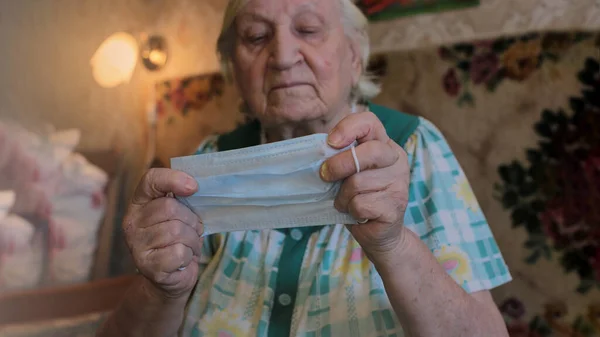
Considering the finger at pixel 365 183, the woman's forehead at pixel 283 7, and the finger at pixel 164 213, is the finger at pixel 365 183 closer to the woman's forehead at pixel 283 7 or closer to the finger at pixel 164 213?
the finger at pixel 164 213

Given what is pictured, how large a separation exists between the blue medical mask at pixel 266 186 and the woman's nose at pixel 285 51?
0.72 ft

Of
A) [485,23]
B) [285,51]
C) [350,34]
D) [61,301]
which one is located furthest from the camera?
[485,23]

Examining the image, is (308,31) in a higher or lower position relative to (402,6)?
lower

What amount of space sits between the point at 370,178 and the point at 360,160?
27 mm

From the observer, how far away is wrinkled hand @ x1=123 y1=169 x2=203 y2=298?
0.60 m

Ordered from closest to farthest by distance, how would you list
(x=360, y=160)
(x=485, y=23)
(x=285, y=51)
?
(x=360, y=160) → (x=285, y=51) → (x=485, y=23)

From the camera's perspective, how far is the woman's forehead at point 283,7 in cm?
74

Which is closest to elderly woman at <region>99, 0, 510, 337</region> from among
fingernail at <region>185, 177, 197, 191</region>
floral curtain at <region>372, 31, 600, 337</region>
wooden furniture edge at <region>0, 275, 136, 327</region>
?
fingernail at <region>185, 177, 197, 191</region>

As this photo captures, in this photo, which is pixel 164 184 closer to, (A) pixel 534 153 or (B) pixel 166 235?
(B) pixel 166 235

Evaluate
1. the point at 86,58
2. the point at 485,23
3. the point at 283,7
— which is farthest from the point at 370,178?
the point at 86,58

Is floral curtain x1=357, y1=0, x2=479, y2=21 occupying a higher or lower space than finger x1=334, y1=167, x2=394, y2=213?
higher

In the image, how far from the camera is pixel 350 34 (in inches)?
33.6

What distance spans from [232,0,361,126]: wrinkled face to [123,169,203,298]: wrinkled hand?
0.77 ft

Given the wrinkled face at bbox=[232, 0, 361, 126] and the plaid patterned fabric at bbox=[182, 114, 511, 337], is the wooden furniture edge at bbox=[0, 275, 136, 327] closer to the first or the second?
the plaid patterned fabric at bbox=[182, 114, 511, 337]
